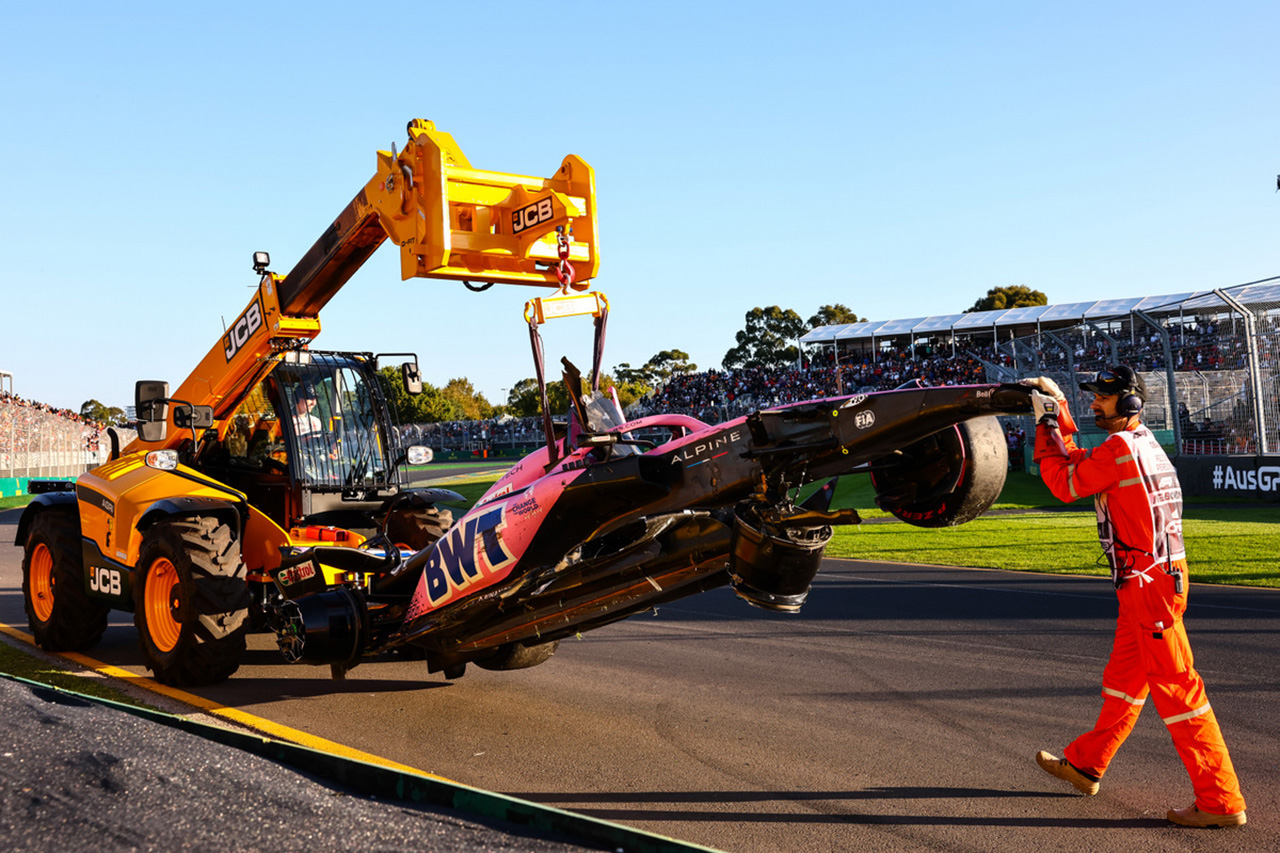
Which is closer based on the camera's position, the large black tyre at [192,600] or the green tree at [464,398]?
the large black tyre at [192,600]

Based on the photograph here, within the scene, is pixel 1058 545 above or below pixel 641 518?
below

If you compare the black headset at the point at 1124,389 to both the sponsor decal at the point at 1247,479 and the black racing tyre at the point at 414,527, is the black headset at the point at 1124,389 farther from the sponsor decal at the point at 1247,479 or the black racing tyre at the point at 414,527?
the sponsor decal at the point at 1247,479

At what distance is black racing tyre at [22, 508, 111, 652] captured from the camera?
7816mm

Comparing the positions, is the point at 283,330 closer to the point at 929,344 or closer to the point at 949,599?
the point at 949,599

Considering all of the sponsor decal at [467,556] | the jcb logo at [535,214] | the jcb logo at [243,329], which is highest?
the jcb logo at [535,214]

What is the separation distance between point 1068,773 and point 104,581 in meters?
6.78

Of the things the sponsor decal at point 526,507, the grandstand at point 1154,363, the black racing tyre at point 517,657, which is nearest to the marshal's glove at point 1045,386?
the grandstand at point 1154,363

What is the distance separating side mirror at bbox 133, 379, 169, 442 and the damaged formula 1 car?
1.65 metres

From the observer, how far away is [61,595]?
25.6 feet

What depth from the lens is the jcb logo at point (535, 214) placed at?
589 cm

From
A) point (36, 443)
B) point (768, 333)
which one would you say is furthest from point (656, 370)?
point (36, 443)

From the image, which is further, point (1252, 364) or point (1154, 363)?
point (1154, 363)

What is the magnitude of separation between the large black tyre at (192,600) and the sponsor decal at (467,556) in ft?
5.43

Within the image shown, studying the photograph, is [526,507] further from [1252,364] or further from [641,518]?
[1252,364]
